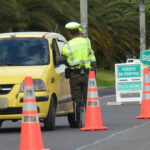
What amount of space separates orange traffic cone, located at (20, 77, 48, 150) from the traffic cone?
148 inches

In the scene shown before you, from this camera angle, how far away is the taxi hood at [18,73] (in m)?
14.7

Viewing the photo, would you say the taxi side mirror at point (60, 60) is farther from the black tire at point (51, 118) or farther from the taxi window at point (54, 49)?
the black tire at point (51, 118)

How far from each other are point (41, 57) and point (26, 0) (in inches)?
1153

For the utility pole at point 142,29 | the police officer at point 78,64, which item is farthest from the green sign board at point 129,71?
the utility pole at point 142,29

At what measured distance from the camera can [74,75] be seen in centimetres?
1552

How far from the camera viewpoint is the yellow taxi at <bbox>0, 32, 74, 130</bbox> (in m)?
14.6

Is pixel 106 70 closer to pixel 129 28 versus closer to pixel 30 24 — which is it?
pixel 129 28

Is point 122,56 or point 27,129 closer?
point 27,129

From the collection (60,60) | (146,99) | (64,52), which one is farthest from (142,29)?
(60,60)

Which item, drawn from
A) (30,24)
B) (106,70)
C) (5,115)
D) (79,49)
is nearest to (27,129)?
(5,115)

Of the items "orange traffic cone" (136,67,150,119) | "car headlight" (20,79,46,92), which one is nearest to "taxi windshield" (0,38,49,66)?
"car headlight" (20,79,46,92)

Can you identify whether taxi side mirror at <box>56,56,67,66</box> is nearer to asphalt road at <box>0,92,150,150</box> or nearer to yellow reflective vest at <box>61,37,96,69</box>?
yellow reflective vest at <box>61,37,96,69</box>

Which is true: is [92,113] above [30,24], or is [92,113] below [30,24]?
below

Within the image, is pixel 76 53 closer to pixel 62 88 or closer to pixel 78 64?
pixel 78 64
